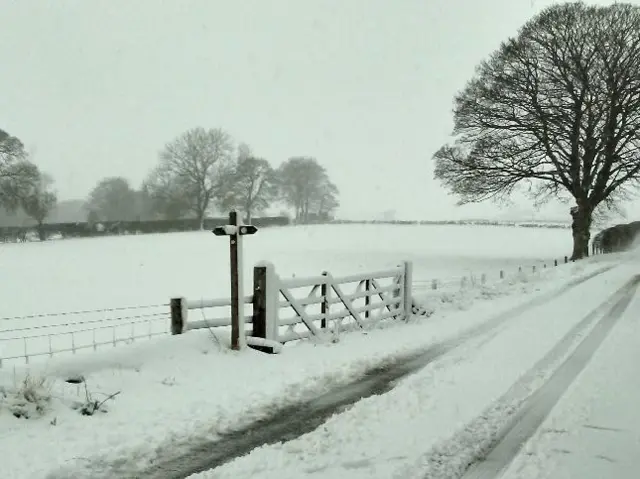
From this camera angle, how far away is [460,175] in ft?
103

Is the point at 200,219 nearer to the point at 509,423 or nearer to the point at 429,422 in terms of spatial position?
the point at 429,422

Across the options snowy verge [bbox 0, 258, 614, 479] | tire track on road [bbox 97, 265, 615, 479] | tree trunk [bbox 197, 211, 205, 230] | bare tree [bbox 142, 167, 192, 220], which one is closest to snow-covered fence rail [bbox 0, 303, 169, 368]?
snowy verge [bbox 0, 258, 614, 479]

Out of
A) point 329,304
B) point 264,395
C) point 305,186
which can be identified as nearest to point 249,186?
point 305,186

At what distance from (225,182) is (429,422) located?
50.6 meters

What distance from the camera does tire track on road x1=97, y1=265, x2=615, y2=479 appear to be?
4.48 m

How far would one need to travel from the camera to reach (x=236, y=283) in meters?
8.27

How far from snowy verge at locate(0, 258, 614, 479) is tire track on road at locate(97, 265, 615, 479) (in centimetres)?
15

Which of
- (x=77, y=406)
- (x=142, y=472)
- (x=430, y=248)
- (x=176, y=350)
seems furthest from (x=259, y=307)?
(x=430, y=248)

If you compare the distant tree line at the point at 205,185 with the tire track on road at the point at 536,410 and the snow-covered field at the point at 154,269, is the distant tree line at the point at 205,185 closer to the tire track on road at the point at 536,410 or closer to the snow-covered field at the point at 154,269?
the snow-covered field at the point at 154,269

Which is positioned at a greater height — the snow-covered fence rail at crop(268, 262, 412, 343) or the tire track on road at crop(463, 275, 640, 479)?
the snow-covered fence rail at crop(268, 262, 412, 343)

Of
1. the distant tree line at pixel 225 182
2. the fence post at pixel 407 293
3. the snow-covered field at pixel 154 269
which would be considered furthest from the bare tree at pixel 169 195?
the fence post at pixel 407 293

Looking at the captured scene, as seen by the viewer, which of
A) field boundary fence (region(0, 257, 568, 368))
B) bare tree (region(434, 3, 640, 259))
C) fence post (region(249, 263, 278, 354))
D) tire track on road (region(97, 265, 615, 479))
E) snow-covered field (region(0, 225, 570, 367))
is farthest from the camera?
bare tree (region(434, 3, 640, 259))

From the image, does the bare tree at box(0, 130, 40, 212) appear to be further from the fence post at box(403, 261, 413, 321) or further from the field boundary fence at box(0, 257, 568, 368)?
the fence post at box(403, 261, 413, 321)

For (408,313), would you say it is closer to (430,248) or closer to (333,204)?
(430,248)
